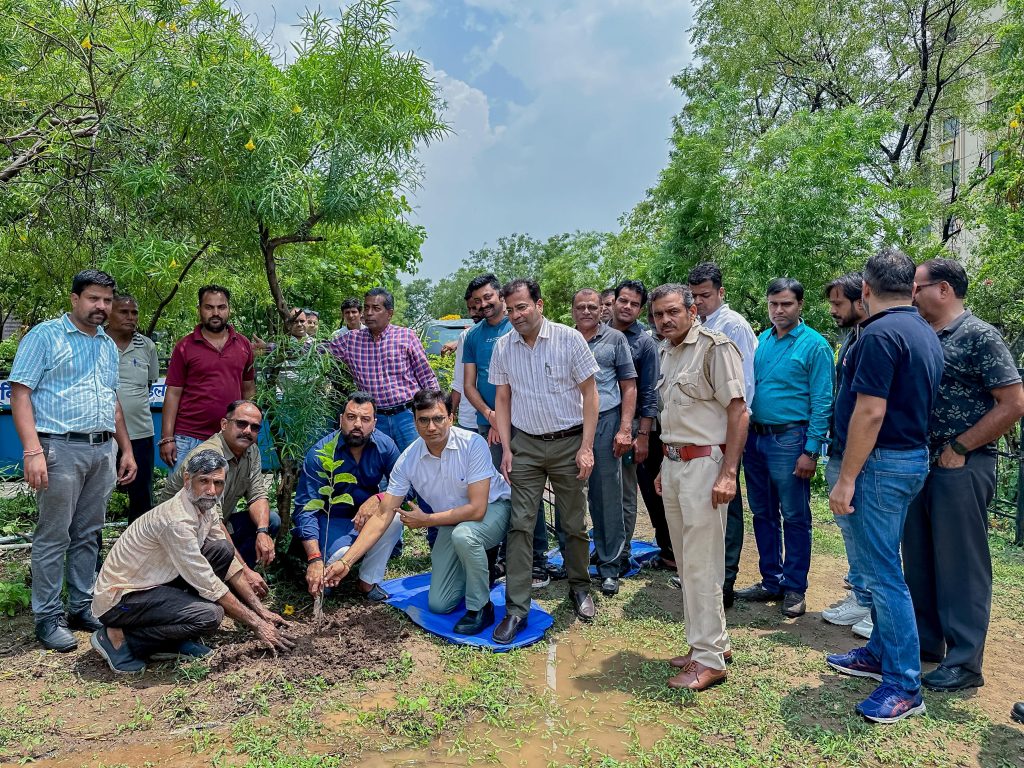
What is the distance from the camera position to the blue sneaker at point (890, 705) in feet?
9.86

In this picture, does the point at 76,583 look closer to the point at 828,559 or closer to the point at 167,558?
the point at 167,558

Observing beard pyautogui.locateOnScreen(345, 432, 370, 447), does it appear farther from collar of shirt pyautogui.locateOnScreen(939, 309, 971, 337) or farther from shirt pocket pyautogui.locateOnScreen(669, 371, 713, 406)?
collar of shirt pyautogui.locateOnScreen(939, 309, 971, 337)

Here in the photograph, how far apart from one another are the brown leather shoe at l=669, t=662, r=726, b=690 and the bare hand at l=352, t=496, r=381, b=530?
2048mm

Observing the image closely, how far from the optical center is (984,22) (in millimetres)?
15234

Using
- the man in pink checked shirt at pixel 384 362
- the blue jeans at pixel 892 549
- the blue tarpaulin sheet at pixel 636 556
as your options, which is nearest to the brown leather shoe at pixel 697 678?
the blue jeans at pixel 892 549

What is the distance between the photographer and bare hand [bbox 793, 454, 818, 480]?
4027mm

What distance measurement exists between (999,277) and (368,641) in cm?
852

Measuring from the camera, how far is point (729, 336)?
447 cm

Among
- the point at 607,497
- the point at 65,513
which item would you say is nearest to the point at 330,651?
the point at 65,513

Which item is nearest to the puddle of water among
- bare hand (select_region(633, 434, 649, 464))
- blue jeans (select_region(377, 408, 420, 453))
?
bare hand (select_region(633, 434, 649, 464))

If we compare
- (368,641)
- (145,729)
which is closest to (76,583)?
(145,729)

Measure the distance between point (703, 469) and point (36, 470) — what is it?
3.37 m

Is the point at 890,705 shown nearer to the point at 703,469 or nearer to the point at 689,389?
the point at 703,469

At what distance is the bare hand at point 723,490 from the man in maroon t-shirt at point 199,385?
3113 mm
